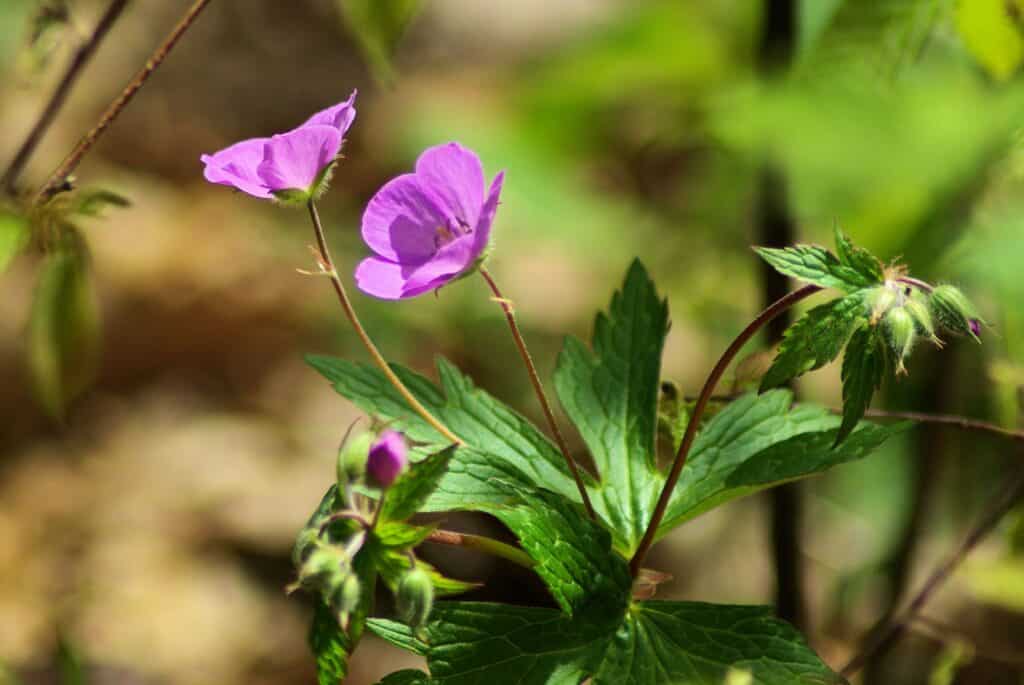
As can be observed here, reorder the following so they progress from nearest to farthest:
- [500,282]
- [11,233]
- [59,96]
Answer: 1. [11,233]
2. [59,96]
3. [500,282]

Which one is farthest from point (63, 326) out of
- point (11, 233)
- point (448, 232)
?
point (448, 232)

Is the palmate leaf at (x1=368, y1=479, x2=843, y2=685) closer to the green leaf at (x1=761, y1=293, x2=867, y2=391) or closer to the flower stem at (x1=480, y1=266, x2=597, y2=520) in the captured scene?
the flower stem at (x1=480, y1=266, x2=597, y2=520)

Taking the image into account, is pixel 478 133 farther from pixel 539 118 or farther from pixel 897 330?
pixel 897 330

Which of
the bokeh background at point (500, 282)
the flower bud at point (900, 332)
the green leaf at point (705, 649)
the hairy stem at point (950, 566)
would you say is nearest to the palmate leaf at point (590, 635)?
the green leaf at point (705, 649)

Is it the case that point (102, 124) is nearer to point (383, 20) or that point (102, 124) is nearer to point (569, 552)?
point (383, 20)

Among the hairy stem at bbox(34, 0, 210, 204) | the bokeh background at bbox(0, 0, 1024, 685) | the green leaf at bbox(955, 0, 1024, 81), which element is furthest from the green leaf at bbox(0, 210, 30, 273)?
the green leaf at bbox(955, 0, 1024, 81)
